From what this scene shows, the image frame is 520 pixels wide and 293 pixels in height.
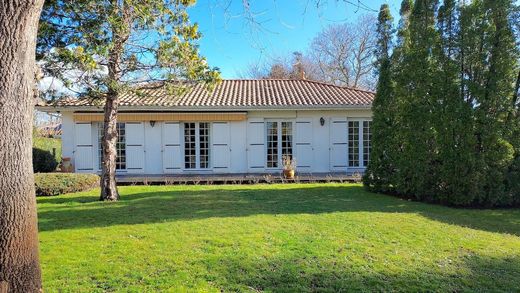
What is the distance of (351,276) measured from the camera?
4.04m

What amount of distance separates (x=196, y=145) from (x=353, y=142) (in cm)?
694

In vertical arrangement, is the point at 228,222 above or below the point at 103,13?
below

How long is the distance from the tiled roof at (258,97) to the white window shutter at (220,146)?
938 mm

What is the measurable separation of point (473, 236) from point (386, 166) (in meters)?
4.90

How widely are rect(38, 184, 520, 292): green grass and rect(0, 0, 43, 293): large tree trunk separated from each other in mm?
1109

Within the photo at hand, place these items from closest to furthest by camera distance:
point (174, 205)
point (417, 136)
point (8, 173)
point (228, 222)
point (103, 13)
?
point (8, 173) → point (228, 222) → point (103, 13) → point (174, 205) → point (417, 136)

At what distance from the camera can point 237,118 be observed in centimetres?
1434

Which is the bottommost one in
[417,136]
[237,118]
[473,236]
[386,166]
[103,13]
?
[473,236]

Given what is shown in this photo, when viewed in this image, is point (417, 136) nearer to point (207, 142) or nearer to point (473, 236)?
point (473, 236)

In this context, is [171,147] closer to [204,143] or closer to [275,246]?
[204,143]

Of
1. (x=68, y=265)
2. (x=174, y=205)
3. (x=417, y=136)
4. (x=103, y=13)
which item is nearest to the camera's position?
(x=68, y=265)

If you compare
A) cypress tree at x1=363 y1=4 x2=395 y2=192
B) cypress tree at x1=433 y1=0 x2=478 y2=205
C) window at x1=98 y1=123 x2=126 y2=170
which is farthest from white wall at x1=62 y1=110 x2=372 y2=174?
cypress tree at x1=433 y1=0 x2=478 y2=205

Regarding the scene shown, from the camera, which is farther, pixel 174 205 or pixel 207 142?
pixel 207 142

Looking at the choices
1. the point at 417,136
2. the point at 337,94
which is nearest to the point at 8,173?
the point at 417,136
